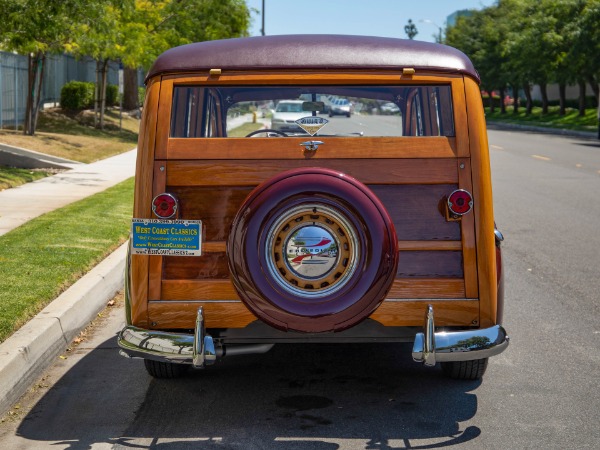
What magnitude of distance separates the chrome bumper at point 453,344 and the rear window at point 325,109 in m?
1.07

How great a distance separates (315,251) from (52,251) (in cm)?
519

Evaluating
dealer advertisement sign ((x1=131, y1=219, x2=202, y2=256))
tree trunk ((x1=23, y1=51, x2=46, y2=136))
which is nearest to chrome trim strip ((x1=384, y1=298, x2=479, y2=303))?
dealer advertisement sign ((x1=131, y1=219, x2=202, y2=256))

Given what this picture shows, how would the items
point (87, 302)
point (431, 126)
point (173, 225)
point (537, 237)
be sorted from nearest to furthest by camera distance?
1. point (173, 225)
2. point (431, 126)
3. point (87, 302)
4. point (537, 237)

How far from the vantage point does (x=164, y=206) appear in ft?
17.2

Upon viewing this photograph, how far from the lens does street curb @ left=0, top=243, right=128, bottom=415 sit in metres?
5.66

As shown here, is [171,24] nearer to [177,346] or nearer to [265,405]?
[265,405]

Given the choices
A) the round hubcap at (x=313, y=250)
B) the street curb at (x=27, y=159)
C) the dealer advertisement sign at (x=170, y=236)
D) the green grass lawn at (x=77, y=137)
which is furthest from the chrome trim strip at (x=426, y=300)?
the green grass lawn at (x=77, y=137)

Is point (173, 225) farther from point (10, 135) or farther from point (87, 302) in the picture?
point (10, 135)

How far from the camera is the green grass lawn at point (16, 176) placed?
1654cm

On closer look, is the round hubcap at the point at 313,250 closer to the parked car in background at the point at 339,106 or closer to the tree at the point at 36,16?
the parked car in background at the point at 339,106

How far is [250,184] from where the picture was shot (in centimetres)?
524

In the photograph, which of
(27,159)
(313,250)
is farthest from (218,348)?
(27,159)

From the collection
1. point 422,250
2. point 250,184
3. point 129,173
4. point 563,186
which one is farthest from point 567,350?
point 129,173

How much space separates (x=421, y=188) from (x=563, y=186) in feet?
A: 46.8
